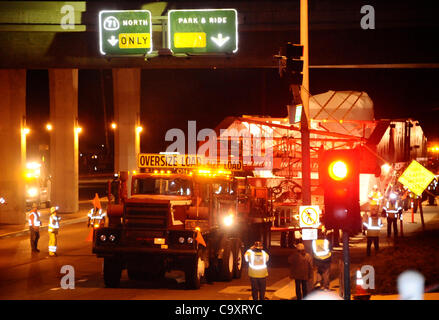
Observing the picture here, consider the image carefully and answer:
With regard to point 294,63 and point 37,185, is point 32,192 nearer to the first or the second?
point 37,185

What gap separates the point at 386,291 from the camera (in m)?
15.5

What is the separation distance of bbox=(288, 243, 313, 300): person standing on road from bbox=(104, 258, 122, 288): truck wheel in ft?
15.4

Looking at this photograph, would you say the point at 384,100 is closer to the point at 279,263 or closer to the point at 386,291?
the point at 279,263

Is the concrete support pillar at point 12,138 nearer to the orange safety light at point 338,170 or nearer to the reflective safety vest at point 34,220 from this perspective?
the reflective safety vest at point 34,220

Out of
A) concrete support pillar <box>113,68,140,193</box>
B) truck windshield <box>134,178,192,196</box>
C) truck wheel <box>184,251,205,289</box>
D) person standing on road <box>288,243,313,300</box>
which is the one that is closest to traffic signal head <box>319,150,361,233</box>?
person standing on road <box>288,243,313,300</box>

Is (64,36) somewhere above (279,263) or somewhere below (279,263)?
above

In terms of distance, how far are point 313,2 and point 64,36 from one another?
27.9ft

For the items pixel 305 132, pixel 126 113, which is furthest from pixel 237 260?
pixel 126 113

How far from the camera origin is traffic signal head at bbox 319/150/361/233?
10.4 meters

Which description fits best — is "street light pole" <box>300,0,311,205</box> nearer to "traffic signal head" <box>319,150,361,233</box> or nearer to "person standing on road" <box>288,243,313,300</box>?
"person standing on road" <box>288,243,313,300</box>

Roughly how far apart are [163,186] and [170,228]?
1474 mm

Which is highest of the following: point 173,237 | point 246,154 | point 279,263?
point 246,154

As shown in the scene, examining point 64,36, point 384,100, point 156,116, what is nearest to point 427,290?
point 64,36

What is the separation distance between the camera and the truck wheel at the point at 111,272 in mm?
16469
